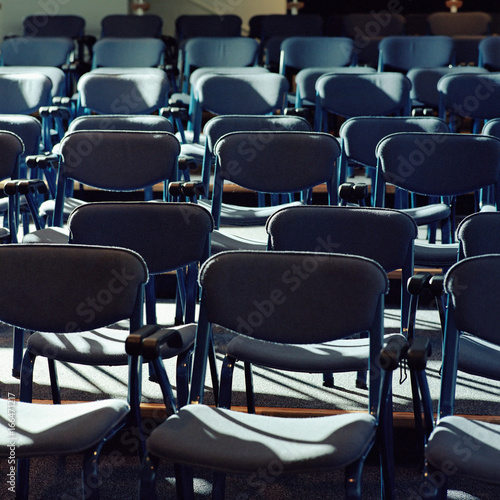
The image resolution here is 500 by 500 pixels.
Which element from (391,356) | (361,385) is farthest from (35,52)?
(391,356)

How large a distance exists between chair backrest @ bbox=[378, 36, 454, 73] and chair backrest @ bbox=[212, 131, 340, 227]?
3167 mm

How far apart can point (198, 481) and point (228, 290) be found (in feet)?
2.01

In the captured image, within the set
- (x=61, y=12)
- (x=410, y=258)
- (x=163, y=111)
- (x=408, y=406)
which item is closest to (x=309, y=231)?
(x=410, y=258)

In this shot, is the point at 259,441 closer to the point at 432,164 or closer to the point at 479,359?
the point at 479,359

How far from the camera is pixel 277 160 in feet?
11.1

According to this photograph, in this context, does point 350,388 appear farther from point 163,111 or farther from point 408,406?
point 163,111

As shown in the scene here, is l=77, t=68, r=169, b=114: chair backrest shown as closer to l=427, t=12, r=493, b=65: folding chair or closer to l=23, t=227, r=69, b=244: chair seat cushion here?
l=23, t=227, r=69, b=244: chair seat cushion

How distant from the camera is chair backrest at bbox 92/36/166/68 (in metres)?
6.29

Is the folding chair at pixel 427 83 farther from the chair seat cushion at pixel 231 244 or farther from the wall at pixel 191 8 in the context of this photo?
the wall at pixel 191 8

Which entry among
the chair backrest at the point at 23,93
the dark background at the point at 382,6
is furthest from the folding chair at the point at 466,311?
the dark background at the point at 382,6

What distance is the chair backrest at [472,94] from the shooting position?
454 cm

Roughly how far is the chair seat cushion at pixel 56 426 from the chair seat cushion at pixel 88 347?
0.21 metres

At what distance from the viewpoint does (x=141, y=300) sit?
1998mm

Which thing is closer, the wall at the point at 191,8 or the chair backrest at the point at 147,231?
the chair backrest at the point at 147,231
